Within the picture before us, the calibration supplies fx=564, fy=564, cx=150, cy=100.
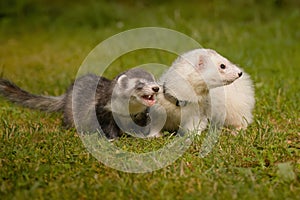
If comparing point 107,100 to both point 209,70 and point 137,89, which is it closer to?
point 137,89

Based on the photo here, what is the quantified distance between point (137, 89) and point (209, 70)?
0.63 metres

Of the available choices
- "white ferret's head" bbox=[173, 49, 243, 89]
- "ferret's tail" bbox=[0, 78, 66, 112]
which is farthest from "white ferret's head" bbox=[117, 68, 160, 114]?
"ferret's tail" bbox=[0, 78, 66, 112]

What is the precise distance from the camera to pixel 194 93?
4.82 m

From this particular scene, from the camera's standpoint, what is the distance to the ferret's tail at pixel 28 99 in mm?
5559

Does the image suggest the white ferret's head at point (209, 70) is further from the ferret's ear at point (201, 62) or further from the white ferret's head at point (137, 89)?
the white ferret's head at point (137, 89)

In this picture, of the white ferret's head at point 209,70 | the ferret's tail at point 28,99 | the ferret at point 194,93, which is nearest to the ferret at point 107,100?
the ferret's tail at point 28,99

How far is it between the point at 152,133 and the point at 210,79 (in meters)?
0.68

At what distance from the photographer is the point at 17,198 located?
3352 mm

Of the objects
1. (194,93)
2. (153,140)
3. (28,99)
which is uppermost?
(194,93)

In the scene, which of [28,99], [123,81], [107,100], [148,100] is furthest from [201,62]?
[28,99]

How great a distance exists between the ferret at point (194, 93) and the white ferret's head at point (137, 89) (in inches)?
5.8

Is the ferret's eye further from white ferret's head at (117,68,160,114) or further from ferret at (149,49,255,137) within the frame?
ferret at (149,49,255,137)

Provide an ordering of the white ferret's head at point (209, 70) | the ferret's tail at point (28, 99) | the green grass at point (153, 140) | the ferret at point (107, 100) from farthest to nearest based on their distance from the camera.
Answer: the ferret's tail at point (28, 99) → the ferret at point (107, 100) → the white ferret's head at point (209, 70) → the green grass at point (153, 140)

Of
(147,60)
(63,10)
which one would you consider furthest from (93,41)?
(63,10)
